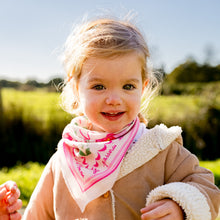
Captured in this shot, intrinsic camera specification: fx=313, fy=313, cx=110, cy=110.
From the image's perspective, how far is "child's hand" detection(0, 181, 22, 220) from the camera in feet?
5.99

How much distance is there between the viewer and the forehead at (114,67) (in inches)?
65.5

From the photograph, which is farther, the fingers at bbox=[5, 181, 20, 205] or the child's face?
the fingers at bbox=[5, 181, 20, 205]

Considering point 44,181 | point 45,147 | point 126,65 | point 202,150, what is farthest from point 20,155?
point 126,65

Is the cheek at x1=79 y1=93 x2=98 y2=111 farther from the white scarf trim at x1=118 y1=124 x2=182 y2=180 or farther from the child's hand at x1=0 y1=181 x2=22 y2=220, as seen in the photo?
the child's hand at x1=0 y1=181 x2=22 y2=220

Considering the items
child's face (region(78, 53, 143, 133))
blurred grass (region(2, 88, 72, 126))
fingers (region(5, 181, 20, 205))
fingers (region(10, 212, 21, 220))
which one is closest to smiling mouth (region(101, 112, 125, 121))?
child's face (region(78, 53, 143, 133))

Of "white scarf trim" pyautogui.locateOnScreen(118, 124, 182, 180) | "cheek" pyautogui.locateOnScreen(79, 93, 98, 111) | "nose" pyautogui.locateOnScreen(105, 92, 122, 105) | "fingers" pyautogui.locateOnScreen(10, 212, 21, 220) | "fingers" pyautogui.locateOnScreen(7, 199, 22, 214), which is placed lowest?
"fingers" pyautogui.locateOnScreen(10, 212, 21, 220)

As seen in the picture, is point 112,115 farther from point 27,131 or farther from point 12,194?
point 27,131

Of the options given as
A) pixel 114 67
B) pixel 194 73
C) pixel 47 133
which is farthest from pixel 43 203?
pixel 194 73

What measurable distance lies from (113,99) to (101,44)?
328 mm

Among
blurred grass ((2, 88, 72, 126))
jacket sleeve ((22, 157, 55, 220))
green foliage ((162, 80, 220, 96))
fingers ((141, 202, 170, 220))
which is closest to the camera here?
fingers ((141, 202, 170, 220))

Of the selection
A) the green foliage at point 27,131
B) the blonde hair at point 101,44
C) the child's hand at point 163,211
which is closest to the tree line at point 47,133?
the green foliage at point 27,131

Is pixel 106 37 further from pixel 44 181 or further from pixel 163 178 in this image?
pixel 44 181

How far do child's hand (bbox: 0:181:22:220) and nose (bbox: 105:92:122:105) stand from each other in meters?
0.76

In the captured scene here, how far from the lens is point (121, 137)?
180cm
